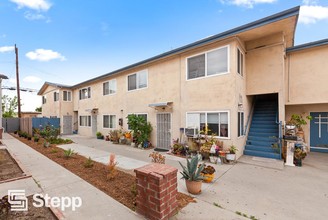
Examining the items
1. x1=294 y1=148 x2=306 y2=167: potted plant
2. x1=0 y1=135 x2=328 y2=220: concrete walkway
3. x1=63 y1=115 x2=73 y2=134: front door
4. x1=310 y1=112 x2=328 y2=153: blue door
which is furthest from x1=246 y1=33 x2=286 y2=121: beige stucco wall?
x1=63 y1=115 x2=73 y2=134: front door

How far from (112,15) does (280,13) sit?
1072 centimetres

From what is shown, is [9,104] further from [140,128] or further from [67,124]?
[140,128]

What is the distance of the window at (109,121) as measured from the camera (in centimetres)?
1348

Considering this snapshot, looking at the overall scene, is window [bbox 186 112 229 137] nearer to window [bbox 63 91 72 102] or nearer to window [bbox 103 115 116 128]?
window [bbox 103 115 116 128]

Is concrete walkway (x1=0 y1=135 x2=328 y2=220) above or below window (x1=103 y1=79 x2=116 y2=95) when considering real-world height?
below

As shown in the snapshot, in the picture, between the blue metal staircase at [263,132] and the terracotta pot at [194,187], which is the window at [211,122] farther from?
the terracotta pot at [194,187]

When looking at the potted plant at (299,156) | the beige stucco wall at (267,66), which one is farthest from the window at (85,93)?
the potted plant at (299,156)

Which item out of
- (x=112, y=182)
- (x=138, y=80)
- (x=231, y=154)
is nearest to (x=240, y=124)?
(x=231, y=154)

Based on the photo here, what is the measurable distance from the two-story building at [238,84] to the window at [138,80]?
0.23ft

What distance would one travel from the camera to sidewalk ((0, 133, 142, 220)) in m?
3.06

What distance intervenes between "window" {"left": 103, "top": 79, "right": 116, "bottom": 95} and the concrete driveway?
10807mm

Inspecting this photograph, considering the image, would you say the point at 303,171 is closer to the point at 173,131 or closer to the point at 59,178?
the point at 173,131

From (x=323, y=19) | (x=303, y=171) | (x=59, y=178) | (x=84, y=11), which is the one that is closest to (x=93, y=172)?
(x=59, y=178)

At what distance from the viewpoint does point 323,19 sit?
8570mm
